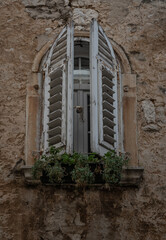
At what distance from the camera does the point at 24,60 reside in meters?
8.55

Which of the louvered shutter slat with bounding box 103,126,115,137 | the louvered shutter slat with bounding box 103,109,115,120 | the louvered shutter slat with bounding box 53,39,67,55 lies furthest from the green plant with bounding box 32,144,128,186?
the louvered shutter slat with bounding box 53,39,67,55

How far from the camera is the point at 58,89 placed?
26.0 ft

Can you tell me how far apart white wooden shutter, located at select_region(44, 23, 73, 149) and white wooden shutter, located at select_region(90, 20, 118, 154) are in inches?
12.4

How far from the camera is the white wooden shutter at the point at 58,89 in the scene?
7609 mm

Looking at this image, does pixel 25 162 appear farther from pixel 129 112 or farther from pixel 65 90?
pixel 129 112

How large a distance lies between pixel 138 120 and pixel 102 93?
69cm

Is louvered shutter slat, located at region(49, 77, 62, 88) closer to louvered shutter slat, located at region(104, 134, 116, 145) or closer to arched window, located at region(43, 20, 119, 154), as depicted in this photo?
arched window, located at region(43, 20, 119, 154)

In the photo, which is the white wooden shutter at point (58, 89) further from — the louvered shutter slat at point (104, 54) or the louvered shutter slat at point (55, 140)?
the louvered shutter slat at point (104, 54)

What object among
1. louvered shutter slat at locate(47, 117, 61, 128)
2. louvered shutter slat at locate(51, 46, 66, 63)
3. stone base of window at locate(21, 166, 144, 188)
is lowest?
stone base of window at locate(21, 166, 144, 188)

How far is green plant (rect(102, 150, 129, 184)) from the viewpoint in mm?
7289

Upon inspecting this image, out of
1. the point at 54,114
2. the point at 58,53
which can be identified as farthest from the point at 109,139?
the point at 58,53

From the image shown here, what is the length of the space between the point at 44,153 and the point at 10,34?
207cm

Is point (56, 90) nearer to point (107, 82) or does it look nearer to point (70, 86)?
point (70, 86)

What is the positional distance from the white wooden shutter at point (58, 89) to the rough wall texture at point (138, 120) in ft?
1.27
